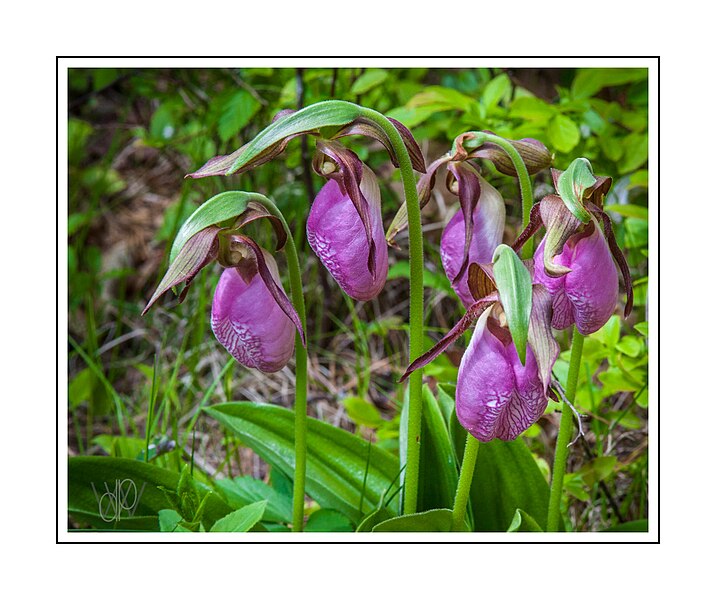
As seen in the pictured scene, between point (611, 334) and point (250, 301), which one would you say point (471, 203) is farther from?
point (611, 334)

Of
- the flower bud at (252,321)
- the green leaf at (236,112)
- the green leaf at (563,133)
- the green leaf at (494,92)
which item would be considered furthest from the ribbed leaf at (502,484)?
the green leaf at (236,112)

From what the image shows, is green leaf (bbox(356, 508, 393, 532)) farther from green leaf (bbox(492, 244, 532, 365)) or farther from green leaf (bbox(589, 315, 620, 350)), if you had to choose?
green leaf (bbox(589, 315, 620, 350))

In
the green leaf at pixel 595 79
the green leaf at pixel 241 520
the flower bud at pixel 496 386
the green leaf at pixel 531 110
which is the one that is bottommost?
the green leaf at pixel 241 520

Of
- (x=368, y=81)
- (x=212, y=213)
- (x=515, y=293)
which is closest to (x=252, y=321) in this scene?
(x=212, y=213)

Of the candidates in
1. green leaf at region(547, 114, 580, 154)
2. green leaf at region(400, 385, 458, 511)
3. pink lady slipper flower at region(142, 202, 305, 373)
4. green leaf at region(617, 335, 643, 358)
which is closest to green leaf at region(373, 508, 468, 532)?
green leaf at region(400, 385, 458, 511)
